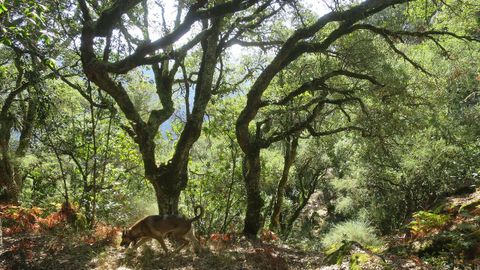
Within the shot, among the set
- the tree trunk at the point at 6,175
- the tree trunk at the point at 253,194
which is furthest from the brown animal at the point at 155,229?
the tree trunk at the point at 6,175

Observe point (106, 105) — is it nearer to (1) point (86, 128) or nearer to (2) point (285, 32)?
(1) point (86, 128)

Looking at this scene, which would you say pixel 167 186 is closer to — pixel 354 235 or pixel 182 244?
pixel 182 244

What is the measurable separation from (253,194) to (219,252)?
310 centimetres

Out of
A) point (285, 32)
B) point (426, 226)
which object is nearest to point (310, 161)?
point (285, 32)

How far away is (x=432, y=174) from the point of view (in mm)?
15586

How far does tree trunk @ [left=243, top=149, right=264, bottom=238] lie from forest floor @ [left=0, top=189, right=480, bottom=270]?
1363 millimetres

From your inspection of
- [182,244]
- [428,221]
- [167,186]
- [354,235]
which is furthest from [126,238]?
[354,235]

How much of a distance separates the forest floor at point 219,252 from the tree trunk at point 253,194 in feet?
4.47

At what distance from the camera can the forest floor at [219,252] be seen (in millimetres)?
6820

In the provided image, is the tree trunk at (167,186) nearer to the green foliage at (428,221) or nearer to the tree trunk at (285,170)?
the green foliage at (428,221)

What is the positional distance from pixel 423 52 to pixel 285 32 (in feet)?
29.6

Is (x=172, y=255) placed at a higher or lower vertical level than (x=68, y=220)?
lower

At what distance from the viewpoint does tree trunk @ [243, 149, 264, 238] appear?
11.5 meters

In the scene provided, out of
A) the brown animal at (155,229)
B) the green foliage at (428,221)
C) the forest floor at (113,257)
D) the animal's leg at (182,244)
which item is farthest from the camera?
the green foliage at (428,221)
